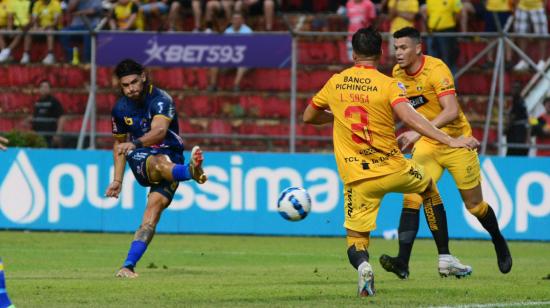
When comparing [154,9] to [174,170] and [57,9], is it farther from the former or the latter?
[174,170]

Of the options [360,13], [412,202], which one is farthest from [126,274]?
[360,13]

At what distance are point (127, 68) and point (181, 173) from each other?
3.83ft

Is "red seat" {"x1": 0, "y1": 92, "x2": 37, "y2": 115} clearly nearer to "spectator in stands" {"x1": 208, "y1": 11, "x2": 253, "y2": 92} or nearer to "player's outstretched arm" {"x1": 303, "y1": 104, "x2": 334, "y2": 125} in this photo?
"spectator in stands" {"x1": 208, "y1": 11, "x2": 253, "y2": 92}

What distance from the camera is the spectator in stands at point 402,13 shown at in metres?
22.3

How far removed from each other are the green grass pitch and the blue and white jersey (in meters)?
1.38

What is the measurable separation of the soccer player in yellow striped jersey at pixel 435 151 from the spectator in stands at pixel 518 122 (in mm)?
6950

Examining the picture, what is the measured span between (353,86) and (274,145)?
35.2ft

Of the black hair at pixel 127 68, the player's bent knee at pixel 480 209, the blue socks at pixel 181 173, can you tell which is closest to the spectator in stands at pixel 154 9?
the black hair at pixel 127 68

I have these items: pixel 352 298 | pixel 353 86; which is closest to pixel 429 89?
pixel 353 86

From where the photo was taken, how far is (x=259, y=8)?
2467 cm

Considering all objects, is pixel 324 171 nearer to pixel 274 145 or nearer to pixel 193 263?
pixel 274 145

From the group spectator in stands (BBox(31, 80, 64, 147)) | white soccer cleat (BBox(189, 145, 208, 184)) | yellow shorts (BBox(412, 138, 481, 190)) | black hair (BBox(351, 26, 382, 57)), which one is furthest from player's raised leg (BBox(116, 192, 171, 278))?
spectator in stands (BBox(31, 80, 64, 147))

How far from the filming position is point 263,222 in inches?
794

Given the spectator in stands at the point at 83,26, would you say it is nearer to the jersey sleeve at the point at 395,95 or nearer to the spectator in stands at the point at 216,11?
the spectator in stands at the point at 216,11
